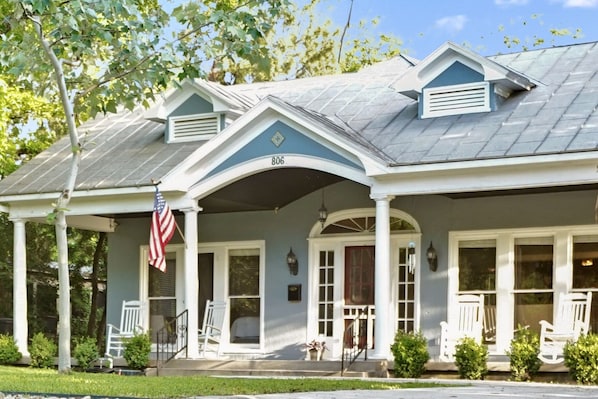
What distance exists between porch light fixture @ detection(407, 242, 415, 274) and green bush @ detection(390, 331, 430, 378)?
8.00ft

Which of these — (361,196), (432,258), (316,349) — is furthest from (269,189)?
(432,258)

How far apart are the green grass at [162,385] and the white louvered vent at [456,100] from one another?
206 inches

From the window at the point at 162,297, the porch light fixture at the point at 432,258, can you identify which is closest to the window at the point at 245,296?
the window at the point at 162,297

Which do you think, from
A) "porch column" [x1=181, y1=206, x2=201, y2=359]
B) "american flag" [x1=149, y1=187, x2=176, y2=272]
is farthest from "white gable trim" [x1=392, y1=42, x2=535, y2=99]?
"american flag" [x1=149, y1=187, x2=176, y2=272]

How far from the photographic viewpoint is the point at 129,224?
20500 mm

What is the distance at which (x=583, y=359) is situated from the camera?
44.1 feet

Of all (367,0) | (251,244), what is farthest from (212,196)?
(367,0)

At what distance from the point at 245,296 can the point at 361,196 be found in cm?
291

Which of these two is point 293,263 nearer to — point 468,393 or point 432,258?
point 432,258

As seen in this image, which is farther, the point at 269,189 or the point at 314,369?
the point at 269,189

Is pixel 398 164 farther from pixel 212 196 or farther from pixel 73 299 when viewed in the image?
pixel 73 299

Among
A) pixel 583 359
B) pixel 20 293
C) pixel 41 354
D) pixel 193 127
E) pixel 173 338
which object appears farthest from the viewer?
pixel 193 127

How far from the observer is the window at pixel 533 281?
53.1 feet

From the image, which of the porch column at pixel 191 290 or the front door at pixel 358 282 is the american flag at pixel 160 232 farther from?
the front door at pixel 358 282
